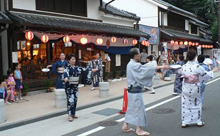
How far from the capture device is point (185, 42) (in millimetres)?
25141

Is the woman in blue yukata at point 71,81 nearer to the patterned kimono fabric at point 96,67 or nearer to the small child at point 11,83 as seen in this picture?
the small child at point 11,83

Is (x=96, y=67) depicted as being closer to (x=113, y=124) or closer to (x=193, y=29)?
(x=113, y=124)

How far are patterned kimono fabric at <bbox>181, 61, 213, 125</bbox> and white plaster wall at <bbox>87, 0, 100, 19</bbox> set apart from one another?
9834 mm

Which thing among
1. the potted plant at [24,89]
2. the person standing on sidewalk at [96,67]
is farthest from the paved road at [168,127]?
the potted plant at [24,89]

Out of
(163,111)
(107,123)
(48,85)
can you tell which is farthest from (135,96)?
(48,85)

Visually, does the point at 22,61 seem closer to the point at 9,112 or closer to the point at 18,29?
the point at 18,29

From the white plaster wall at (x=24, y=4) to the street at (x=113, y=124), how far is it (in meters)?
5.94

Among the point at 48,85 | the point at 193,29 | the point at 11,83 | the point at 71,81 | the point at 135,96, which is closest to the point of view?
the point at 135,96

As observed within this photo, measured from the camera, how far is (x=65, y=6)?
13.0m

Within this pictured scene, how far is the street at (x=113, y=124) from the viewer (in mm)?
5703

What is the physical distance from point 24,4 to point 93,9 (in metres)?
5.13

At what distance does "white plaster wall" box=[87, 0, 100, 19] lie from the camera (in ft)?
47.6

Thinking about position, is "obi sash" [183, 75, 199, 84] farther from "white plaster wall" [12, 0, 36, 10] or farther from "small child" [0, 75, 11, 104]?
"white plaster wall" [12, 0, 36, 10]

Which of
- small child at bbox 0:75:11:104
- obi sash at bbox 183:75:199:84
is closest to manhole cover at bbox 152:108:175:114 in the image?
obi sash at bbox 183:75:199:84
